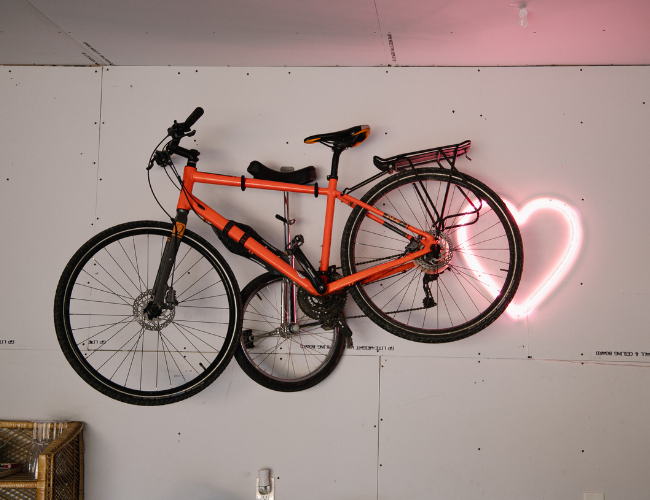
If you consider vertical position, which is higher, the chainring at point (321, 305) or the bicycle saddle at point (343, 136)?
the bicycle saddle at point (343, 136)

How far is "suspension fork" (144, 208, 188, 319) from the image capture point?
5.71 feet

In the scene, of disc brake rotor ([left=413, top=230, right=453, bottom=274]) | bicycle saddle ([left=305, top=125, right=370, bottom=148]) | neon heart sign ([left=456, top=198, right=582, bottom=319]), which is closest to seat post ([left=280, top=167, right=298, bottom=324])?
bicycle saddle ([left=305, top=125, right=370, bottom=148])

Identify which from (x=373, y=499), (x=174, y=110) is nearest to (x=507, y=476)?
(x=373, y=499)

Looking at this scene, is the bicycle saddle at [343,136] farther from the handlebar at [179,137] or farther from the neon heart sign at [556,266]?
the neon heart sign at [556,266]

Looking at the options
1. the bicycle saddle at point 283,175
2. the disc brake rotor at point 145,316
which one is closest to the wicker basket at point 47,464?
the disc brake rotor at point 145,316

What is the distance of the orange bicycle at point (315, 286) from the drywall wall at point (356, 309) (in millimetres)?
139

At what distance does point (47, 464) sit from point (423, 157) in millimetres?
2139

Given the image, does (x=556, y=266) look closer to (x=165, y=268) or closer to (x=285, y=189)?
(x=285, y=189)

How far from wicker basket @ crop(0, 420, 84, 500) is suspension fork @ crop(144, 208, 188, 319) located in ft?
2.62

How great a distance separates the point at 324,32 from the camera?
182 centimetres

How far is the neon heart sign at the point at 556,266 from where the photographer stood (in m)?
2.05

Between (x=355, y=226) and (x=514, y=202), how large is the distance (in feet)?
2.75

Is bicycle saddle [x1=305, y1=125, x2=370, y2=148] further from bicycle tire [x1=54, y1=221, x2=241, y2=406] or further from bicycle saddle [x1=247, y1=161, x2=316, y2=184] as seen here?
bicycle tire [x1=54, y1=221, x2=241, y2=406]

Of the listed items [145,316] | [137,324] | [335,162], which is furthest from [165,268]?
[335,162]
